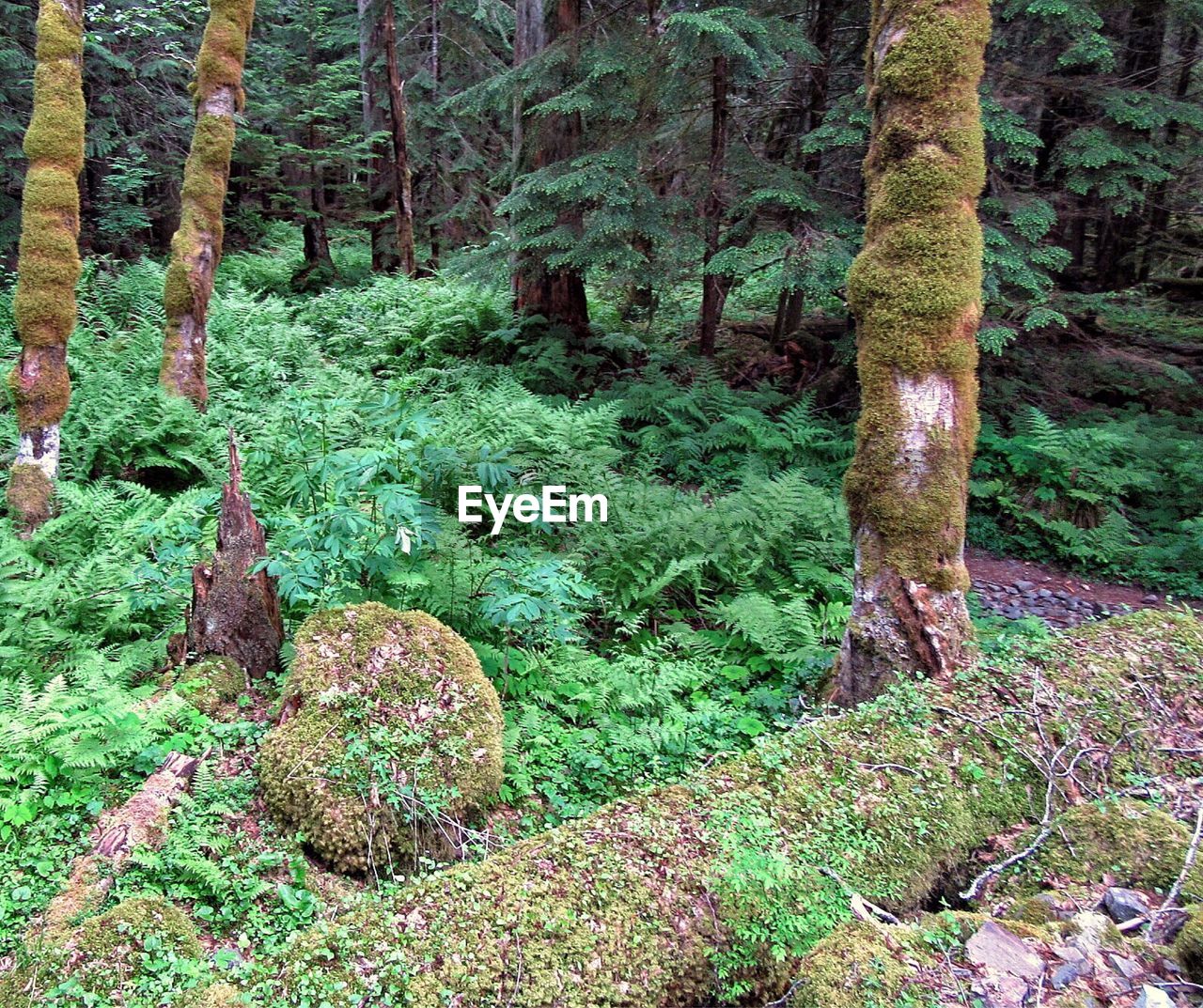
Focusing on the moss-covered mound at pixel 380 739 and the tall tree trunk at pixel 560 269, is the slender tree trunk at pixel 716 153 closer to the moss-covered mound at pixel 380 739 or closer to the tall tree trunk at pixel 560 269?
the tall tree trunk at pixel 560 269

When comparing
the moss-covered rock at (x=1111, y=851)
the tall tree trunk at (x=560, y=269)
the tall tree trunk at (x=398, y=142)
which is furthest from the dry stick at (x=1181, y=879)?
the tall tree trunk at (x=398, y=142)

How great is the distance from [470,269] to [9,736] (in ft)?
27.9

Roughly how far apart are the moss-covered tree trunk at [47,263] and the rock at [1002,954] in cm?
723

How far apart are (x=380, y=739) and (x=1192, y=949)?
10.0ft

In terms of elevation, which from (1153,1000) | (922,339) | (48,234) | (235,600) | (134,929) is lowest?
(134,929)

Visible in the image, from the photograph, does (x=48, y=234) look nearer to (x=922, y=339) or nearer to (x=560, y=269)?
(x=560, y=269)

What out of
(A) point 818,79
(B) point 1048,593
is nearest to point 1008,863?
(B) point 1048,593

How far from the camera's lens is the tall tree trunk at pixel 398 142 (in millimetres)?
14625

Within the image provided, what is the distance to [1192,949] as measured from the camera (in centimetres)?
229

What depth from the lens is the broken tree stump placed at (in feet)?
14.1

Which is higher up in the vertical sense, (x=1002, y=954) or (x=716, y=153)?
(x=716, y=153)

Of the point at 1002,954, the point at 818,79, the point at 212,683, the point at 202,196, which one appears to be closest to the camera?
the point at 1002,954

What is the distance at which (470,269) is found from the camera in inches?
420

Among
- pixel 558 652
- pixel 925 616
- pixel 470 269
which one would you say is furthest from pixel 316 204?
pixel 925 616
